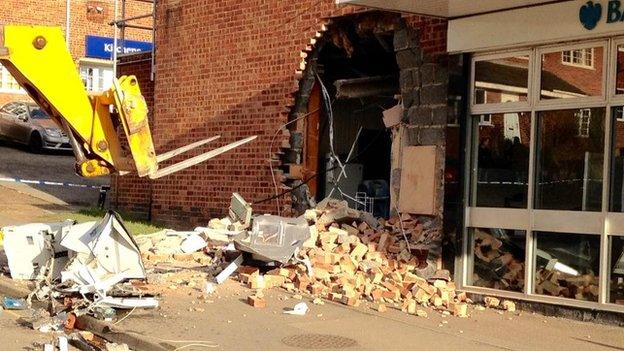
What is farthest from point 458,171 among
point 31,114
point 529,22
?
point 31,114

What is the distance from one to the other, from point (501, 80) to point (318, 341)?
4.32 meters

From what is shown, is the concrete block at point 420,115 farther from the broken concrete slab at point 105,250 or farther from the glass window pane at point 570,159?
the broken concrete slab at point 105,250

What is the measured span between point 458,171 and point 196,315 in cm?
387

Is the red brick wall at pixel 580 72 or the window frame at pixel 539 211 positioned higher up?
the red brick wall at pixel 580 72

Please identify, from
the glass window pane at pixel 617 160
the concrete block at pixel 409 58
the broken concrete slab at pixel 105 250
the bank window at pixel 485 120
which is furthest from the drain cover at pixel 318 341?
the concrete block at pixel 409 58

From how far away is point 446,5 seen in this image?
11250 mm

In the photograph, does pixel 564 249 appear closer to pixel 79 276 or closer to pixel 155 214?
pixel 79 276

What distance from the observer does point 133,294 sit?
1041 centimetres

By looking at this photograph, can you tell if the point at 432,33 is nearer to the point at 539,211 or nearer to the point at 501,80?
the point at 501,80

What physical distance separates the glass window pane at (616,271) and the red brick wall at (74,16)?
970 inches

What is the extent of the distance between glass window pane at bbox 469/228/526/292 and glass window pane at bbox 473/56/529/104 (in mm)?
1613

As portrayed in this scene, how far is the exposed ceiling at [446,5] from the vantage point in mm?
10984

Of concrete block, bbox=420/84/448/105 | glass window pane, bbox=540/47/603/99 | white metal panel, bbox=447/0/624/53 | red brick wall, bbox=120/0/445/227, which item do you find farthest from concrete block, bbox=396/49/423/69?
glass window pane, bbox=540/47/603/99

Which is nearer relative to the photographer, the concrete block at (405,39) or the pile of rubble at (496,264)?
the pile of rubble at (496,264)
